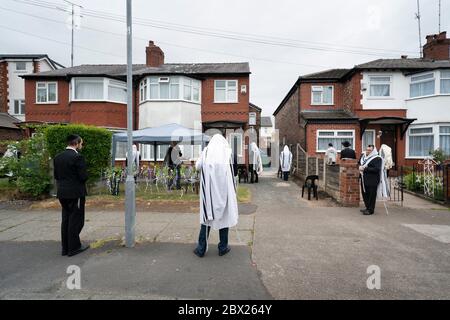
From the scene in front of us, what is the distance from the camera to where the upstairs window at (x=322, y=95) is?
19812 millimetres

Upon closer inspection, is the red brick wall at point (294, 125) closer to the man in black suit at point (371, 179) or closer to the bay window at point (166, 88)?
the bay window at point (166, 88)

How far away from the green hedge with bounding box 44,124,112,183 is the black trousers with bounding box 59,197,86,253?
510 cm

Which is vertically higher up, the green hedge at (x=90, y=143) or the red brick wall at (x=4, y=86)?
the red brick wall at (x=4, y=86)

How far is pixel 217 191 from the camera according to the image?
→ 4.01 metres

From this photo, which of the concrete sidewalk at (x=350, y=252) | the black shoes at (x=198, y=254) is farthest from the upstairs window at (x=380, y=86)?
the black shoes at (x=198, y=254)

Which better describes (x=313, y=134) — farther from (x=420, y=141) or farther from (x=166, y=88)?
(x=166, y=88)

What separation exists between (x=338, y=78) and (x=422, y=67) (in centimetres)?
496

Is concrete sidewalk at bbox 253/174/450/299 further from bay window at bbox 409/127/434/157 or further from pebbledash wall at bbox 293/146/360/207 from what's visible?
bay window at bbox 409/127/434/157

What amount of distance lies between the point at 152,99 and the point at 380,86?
47.2ft

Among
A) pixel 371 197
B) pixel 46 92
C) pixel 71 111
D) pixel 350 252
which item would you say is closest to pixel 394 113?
pixel 371 197

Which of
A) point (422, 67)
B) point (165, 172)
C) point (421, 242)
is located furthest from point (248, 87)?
point (421, 242)

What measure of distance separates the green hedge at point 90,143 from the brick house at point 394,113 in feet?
39.8

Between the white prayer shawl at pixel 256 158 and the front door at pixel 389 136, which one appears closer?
the white prayer shawl at pixel 256 158

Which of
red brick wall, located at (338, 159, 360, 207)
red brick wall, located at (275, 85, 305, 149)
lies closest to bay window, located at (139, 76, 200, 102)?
red brick wall, located at (275, 85, 305, 149)
